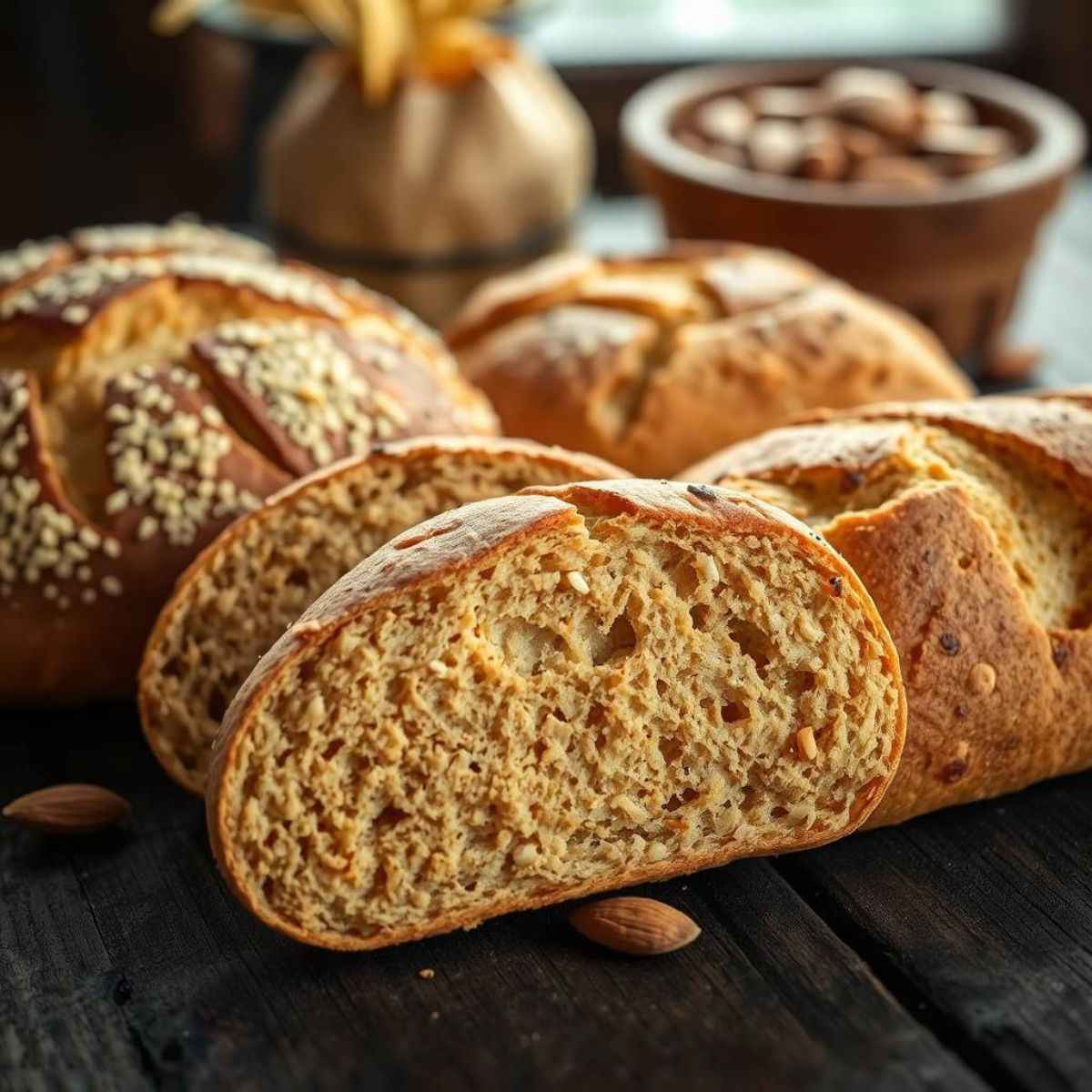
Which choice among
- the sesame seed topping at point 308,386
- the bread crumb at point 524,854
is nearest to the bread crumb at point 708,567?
the bread crumb at point 524,854

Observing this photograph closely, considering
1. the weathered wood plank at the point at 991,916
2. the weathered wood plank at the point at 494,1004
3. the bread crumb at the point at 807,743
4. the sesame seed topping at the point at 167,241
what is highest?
the sesame seed topping at the point at 167,241

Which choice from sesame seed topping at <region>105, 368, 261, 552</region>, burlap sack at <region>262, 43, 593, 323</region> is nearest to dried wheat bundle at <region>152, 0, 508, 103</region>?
burlap sack at <region>262, 43, 593, 323</region>

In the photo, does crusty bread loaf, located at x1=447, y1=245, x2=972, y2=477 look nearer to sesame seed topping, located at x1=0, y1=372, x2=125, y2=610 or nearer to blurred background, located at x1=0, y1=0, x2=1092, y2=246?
sesame seed topping, located at x1=0, y1=372, x2=125, y2=610

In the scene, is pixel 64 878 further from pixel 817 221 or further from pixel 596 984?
pixel 817 221

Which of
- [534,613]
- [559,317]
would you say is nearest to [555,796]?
[534,613]

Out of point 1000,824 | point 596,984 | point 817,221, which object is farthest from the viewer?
point 817,221

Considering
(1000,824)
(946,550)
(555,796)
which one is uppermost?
(946,550)

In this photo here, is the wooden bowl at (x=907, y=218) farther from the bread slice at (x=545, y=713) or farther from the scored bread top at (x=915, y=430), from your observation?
the bread slice at (x=545, y=713)
